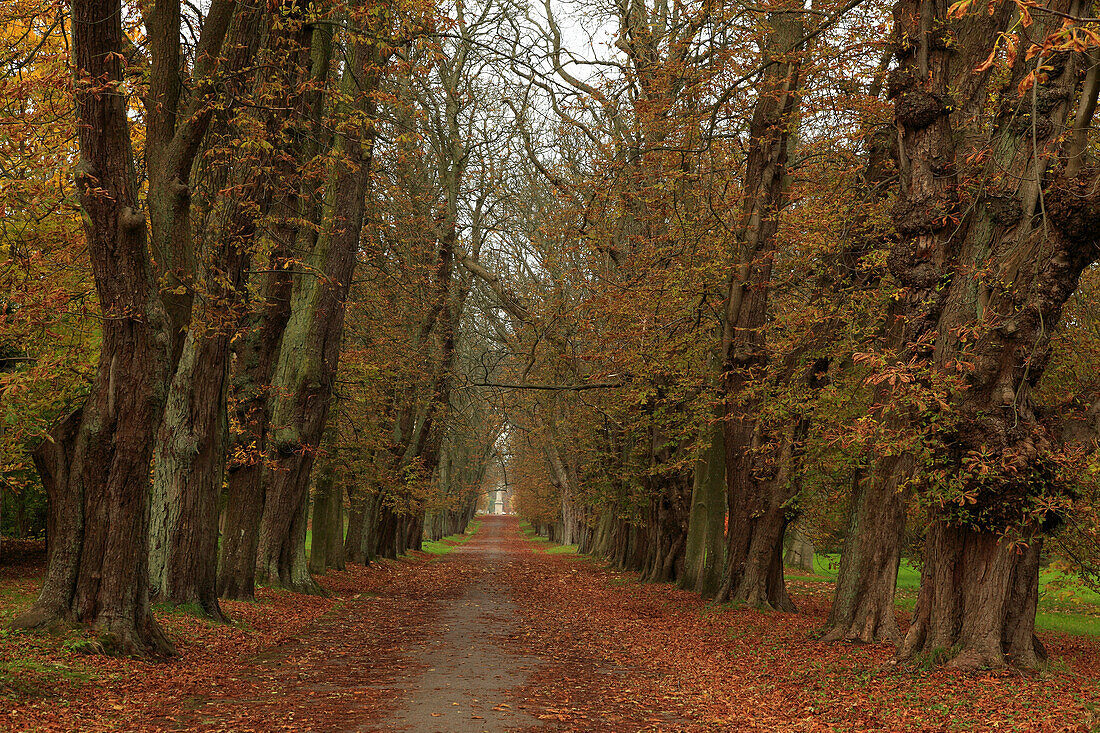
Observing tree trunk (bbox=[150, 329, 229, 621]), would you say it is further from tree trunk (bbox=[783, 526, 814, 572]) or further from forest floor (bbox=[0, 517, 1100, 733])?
tree trunk (bbox=[783, 526, 814, 572])

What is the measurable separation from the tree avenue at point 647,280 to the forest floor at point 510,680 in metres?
0.71

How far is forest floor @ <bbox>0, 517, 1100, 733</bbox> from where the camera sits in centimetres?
724

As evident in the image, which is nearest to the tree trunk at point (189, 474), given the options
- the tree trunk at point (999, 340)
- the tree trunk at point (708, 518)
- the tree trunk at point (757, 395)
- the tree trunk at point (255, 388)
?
the tree trunk at point (255, 388)

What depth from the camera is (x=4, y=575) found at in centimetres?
1912

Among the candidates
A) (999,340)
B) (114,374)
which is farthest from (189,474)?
(999,340)

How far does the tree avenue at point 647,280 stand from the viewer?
344 inches

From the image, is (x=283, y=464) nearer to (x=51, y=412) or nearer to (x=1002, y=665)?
(x=51, y=412)

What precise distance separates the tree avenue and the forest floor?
71 cm

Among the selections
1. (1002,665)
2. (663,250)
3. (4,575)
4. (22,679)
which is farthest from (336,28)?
(4,575)

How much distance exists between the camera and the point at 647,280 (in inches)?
674

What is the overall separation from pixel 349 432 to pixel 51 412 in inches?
360

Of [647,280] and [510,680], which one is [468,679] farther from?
[647,280]

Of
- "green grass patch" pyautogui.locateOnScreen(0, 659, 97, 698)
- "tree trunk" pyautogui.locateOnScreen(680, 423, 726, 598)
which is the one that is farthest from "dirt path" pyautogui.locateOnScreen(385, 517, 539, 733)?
"tree trunk" pyautogui.locateOnScreen(680, 423, 726, 598)

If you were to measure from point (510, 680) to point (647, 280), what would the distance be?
369 inches
